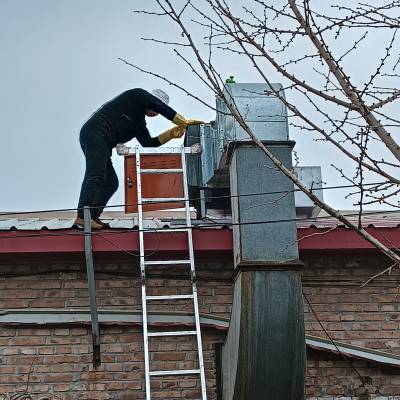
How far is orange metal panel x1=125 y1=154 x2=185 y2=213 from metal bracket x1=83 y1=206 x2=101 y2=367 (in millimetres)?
682

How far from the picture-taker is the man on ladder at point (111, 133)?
6.83 meters

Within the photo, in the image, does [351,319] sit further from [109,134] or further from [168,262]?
[109,134]

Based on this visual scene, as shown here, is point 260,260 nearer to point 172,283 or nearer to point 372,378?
point 172,283

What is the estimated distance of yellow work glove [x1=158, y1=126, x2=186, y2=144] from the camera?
727cm

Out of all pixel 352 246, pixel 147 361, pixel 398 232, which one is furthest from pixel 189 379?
pixel 398 232

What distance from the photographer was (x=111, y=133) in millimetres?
7094

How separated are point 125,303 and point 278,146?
6.22ft

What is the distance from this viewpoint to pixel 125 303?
6.50 m

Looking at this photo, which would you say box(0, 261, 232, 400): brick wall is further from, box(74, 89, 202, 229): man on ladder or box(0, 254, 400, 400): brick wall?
box(74, 89, 202, 229): man on ladder

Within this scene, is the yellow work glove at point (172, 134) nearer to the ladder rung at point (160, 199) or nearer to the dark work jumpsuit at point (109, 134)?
the dark work jumpsuit at point (109, 134)

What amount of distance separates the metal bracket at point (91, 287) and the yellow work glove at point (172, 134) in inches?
55.6

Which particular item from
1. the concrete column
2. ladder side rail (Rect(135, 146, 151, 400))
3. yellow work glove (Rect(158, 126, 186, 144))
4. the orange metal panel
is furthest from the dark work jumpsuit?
the concrete column

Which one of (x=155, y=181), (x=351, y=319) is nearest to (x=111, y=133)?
(x=155, y=181)

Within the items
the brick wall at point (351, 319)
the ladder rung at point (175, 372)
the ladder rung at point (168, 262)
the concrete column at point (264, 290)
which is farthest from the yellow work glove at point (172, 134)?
the ladder rung at point (175, 372)
